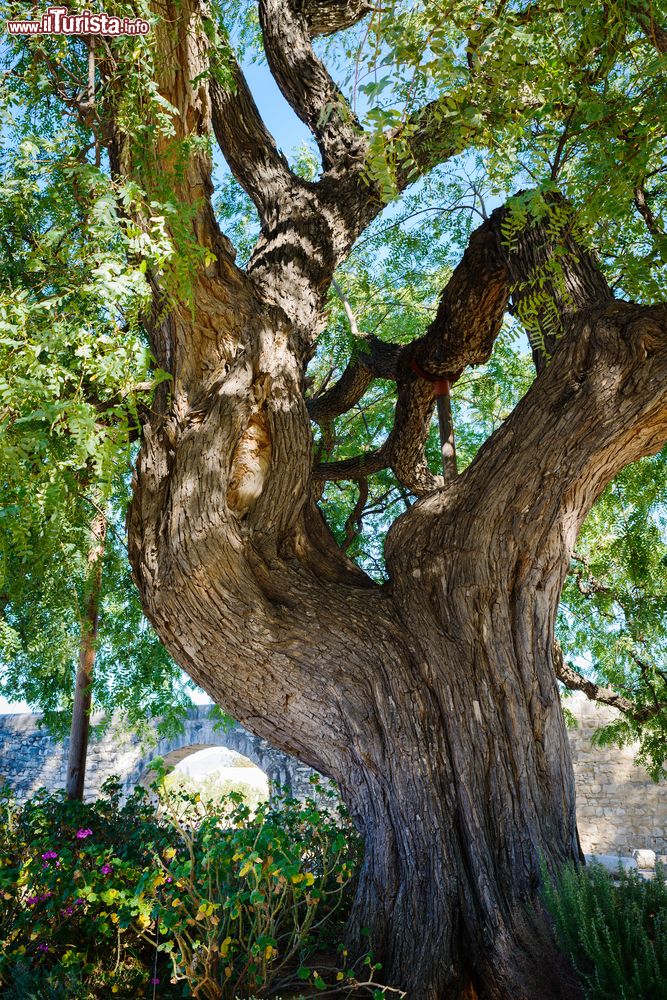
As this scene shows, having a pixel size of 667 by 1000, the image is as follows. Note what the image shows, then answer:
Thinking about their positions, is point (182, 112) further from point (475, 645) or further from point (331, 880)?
point (331, 880)

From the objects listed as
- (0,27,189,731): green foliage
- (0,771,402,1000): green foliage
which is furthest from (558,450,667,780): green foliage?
(0,27,189,731): green foliage

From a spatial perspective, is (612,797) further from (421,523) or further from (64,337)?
(64,337)

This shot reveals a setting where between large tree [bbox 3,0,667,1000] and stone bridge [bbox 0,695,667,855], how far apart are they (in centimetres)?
603

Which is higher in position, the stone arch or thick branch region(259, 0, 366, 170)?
thick branch region(259, 0, 366, 170)

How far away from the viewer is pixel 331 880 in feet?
11.1

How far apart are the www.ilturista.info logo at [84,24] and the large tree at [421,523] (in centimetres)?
8

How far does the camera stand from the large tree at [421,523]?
252cm

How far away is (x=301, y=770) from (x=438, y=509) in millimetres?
7850

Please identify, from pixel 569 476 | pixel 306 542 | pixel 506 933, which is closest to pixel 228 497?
pixel 306 542

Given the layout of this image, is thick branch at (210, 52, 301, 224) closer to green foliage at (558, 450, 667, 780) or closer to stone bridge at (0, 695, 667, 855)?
green foliage at (558, 450, 667, 780)

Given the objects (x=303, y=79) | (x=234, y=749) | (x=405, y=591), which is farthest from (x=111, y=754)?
(x=303, y=79)

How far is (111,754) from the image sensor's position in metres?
10.7

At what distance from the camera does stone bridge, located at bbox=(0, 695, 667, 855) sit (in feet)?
31.3

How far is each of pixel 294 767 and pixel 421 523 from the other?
777cm
